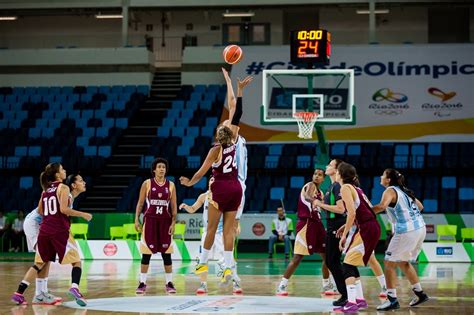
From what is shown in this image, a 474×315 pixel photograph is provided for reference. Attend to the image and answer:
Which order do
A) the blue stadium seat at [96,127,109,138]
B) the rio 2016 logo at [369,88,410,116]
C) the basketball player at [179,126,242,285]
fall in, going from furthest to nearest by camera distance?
the blue stadium seat at [96,127,109,138], the rio 2016 logo at [369,88,410,116], the basketball player at [179,126,242,285]

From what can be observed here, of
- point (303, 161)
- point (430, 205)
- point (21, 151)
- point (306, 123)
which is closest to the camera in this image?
point (306, 123)

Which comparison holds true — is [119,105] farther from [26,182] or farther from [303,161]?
[303,161]

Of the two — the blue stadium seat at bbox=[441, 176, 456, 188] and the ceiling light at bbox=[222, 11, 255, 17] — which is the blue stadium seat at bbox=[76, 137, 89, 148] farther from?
the blue stadium seat at bbox=[441, 176, 456, 188]

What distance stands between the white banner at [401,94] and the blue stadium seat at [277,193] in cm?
336

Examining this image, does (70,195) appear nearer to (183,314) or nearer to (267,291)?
(183,314)

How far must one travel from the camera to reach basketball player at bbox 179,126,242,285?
11.7 meters

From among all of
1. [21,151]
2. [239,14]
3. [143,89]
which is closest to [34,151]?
[21,151]

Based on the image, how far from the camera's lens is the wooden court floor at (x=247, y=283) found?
11469 millimetres

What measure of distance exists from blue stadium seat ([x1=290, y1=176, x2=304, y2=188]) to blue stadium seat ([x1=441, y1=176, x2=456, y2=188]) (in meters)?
4.72

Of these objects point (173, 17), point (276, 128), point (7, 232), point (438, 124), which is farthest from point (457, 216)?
point (173, 17)

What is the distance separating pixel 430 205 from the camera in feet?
96.2

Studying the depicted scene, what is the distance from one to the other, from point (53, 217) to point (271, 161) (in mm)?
20372

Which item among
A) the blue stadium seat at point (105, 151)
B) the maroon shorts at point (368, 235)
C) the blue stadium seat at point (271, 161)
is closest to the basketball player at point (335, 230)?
the maroon shorts at point (368, 235)

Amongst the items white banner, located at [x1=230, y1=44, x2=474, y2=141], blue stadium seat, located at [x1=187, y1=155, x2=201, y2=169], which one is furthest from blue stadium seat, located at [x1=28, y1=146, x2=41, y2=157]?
white banner, located at [x1=230, y1=44, x2=474, y2=141]
